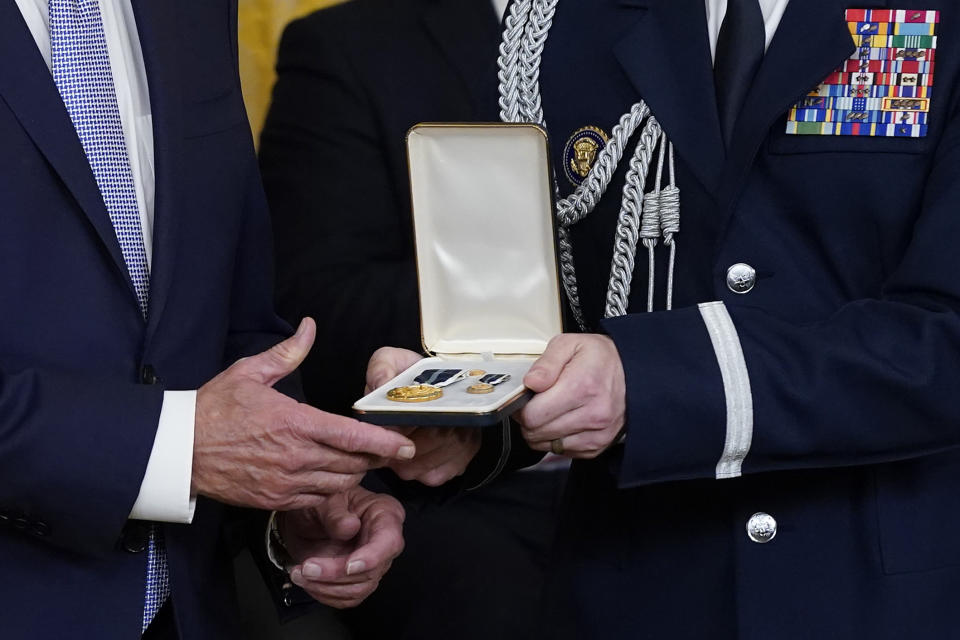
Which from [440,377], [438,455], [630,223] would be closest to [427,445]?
[438,455]

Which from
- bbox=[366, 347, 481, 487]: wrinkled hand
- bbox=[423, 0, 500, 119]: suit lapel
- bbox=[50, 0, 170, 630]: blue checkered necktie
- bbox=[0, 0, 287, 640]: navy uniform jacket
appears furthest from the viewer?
bbox=[423, 0, 500, 119]: suit lapel

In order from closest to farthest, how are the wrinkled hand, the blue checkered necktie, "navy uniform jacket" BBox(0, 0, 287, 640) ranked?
"navy uniform jacket" BBox(0, 0, 287, 640) → the blue checkered necktie → the wrinkled hand

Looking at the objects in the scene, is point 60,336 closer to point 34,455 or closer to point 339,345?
point 34,455

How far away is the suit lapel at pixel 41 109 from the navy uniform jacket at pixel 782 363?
0.52 m

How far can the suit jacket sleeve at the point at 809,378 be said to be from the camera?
1153mm

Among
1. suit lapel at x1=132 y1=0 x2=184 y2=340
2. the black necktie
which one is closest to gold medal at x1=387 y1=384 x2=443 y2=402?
suit lapel at x1=132 y1=0 x2=184 y2=340

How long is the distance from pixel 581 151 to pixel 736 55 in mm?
205

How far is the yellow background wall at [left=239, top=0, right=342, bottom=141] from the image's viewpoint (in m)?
2.01

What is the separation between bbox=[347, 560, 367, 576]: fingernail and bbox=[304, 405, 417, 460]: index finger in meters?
0.17

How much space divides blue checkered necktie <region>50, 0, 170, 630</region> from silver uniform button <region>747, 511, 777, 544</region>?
2.04 feet

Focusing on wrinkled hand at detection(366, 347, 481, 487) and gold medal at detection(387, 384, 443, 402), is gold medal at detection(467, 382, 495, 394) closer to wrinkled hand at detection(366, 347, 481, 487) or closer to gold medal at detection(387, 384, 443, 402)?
gold medal at detection(387, 384, 443, 402)

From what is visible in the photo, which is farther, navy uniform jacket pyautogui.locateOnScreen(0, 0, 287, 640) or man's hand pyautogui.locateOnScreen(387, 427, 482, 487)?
man's hand pyautogui.locateOnScreen(387, 427, 482, 487)

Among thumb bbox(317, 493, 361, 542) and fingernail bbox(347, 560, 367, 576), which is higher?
thumb bbox(317, 493, 361, 542)

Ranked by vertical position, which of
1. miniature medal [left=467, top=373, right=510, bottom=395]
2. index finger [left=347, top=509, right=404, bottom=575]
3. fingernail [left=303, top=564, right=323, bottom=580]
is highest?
miniature medal [left=467, top=373, right=510, bottom=395]
